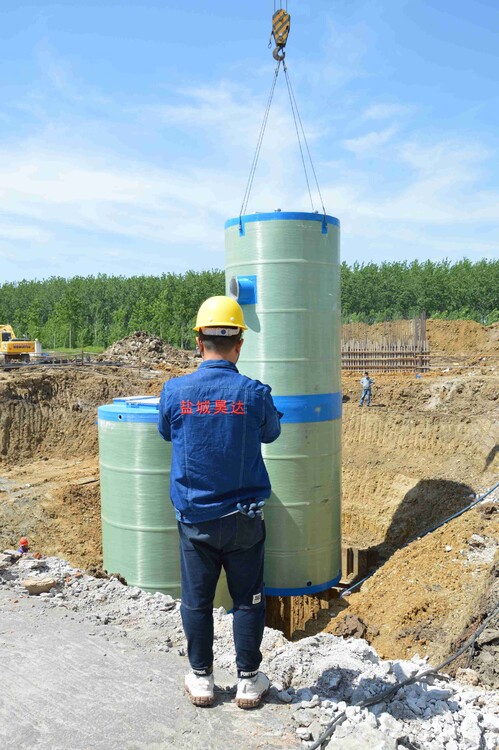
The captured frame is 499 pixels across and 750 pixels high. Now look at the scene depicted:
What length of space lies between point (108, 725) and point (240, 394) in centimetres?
179

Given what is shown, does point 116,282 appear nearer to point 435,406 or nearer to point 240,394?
point 435,406

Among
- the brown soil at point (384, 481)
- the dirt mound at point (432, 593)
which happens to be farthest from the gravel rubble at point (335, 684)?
the brown soil at point (384, 481)

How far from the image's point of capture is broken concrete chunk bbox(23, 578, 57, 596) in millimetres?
4922

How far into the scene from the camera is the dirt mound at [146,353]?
101 ft

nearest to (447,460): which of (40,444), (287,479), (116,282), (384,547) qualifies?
(384,547)

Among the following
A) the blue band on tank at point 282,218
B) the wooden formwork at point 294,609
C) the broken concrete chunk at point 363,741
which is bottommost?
the wooden formwork at point 294,609

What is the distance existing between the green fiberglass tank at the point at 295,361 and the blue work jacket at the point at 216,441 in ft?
11.5

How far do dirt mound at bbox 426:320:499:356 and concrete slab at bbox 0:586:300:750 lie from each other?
31.0 metres

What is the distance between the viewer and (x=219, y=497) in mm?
3180

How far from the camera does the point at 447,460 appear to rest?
43.1ft

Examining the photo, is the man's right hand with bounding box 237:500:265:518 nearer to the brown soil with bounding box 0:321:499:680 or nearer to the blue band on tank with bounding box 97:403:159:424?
the blue band on tank with bounding box 97:403:159:424

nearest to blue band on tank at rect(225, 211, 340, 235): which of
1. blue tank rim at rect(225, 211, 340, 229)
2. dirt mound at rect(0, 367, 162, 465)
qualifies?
blue tank rim at rect(225, 211, 340, 229)

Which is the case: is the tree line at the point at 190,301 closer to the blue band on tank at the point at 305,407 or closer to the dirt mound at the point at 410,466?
the dirt mound at the point at 410,466

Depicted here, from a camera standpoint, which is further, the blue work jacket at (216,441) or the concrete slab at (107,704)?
the blue work jacket at (216,441)
